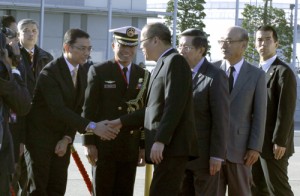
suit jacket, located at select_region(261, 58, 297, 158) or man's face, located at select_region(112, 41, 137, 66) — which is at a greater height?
man's face, located at select_region(112, 41, 137, 66)

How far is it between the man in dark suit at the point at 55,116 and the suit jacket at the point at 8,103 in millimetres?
1626

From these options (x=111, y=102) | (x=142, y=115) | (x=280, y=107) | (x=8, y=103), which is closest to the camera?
(x=8, y=103)

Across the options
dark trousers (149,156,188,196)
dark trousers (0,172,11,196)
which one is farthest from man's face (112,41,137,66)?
dark trousers (0,172,11,196)

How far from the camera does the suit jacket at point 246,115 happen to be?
6.95 meters

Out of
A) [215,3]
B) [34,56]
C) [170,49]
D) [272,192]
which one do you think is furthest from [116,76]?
[215,3]

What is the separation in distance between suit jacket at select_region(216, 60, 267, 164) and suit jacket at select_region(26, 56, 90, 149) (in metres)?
1.44

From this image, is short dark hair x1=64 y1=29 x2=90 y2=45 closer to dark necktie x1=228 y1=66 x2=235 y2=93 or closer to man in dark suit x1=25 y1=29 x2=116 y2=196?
man in dark suit x1=25 y1=29 x2=116 y2=196

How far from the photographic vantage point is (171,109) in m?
5.70

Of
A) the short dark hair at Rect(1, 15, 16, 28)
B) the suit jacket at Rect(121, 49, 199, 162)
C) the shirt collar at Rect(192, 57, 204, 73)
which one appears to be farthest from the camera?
the short dark hair at Rect(1, 15, 16, 28)

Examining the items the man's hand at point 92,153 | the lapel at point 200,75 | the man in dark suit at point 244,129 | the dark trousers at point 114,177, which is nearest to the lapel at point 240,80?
the man in dark suit at point 244,129

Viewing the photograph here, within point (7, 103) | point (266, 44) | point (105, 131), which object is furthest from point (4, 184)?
point (266, 44)

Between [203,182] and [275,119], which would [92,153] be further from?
[275,119]

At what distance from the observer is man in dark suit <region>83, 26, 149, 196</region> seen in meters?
6.85

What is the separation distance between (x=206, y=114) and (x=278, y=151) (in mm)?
1274
